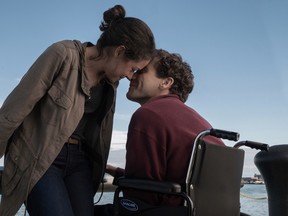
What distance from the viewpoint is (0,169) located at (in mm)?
1812

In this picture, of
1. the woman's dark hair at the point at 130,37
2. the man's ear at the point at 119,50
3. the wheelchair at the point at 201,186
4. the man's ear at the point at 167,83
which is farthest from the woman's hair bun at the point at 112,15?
the wheelchair at the point at 201,186

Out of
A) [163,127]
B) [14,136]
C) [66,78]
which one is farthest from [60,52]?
[163,127]

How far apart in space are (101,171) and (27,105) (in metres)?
0.56

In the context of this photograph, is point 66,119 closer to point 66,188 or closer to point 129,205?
point 66,188

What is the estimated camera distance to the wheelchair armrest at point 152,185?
1628 mm

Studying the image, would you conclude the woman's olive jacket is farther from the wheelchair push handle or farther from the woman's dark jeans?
the wheelchair push handle

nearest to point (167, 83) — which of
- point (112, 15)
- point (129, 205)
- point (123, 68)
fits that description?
point (123, 68)

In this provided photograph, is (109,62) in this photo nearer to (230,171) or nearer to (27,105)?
(27,105)

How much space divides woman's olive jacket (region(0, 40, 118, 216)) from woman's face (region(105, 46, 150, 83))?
17 cm

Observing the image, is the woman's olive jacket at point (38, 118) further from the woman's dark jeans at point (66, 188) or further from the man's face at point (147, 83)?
the man's face at point (147, 83)

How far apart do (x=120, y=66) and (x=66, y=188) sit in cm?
62

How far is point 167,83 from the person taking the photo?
222 cm

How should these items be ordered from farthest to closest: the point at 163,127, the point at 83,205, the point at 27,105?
the point at 83,205 → the point at 163,127 → the point at 27,105

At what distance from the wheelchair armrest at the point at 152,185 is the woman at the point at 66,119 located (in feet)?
0.94
